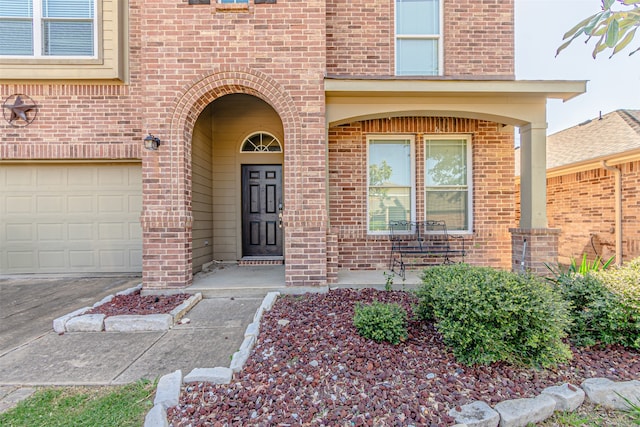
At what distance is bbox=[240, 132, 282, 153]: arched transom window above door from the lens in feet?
22.2

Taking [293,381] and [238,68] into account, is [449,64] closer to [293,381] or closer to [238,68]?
[238,68]

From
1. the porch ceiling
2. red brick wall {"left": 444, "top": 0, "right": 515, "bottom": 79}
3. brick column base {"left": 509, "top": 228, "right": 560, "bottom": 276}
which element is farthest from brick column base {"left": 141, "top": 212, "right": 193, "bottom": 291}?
red brick wall {"left": 444, "top": 0, "right": 515, "bottom": 79}

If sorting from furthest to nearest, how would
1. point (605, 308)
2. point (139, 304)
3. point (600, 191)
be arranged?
point (600, 191), point (139, 304), point (605, 308)

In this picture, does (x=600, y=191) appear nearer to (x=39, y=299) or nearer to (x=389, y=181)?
(x=389, y=181)

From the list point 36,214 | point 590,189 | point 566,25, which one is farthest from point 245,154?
point 590,189

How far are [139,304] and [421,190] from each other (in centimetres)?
482

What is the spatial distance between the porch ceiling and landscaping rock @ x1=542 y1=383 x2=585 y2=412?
3.90 m

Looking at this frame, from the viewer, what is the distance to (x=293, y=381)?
238cm

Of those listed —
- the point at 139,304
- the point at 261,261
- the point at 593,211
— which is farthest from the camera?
the point at 593,211

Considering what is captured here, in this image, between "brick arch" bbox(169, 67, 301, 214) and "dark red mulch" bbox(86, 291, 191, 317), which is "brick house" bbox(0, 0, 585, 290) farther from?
"dark red mulch" bbox(86, 291, 191, 317)

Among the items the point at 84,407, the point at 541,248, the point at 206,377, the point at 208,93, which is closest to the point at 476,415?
the point at 206,377

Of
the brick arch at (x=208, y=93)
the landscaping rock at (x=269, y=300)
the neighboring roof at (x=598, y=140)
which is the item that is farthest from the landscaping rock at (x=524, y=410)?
the neighboring roof at (x=598, y=140)

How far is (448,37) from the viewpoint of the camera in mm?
5688

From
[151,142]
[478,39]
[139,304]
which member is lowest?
[139,304]
